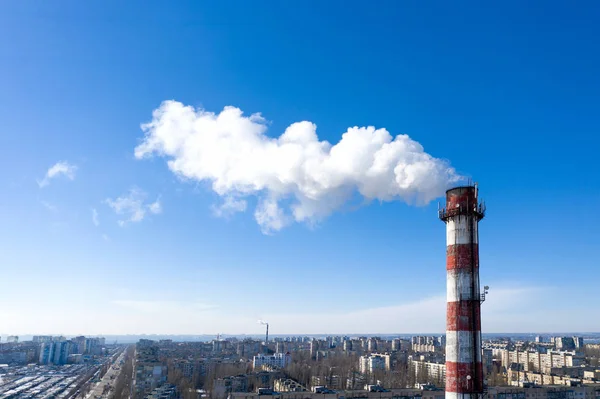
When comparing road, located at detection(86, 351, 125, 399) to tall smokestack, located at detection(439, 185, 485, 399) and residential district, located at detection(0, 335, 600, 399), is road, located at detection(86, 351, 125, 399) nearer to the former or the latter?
residential district, located at detection(0, 335, 600, 399)

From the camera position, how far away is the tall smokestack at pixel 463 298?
840 inches

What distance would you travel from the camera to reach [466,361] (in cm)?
2136

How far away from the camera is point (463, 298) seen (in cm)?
2178

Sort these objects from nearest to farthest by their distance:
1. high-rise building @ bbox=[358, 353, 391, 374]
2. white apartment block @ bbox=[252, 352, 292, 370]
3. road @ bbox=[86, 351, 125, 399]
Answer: road @ bbox=[86, 351, 125, 399] < high-rise building @ bbox=[358, 353, 391, 374] < white apartment block @ bbox=[252, 352, 292, 370]

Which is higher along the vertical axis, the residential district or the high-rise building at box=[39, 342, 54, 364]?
the residential district

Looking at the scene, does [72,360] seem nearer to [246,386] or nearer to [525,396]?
[246,386]

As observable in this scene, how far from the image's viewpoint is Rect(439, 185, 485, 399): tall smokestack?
70.0ft

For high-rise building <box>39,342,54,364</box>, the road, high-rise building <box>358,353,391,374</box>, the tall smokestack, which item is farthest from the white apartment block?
the tall smokestack

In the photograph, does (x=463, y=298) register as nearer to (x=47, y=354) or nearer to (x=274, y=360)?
(x=274, y=360)

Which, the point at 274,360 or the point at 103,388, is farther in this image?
the point at 274,360

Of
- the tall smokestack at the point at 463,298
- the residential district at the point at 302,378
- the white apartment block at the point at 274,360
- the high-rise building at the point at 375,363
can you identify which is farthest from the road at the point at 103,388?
the tall smokestack at the point at 463,298

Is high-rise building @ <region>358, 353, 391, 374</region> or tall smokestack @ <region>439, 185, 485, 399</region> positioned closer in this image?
tall smokestack @ <region>439, 185, 485, 399</region>

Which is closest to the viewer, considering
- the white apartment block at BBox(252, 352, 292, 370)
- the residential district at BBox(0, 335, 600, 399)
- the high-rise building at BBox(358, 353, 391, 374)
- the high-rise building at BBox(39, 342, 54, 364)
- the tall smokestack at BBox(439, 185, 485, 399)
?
the tall smokestack at BBox(439, 185, 485, 399)

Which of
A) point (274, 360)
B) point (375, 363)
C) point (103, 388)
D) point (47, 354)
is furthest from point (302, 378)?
point (47, 354)
